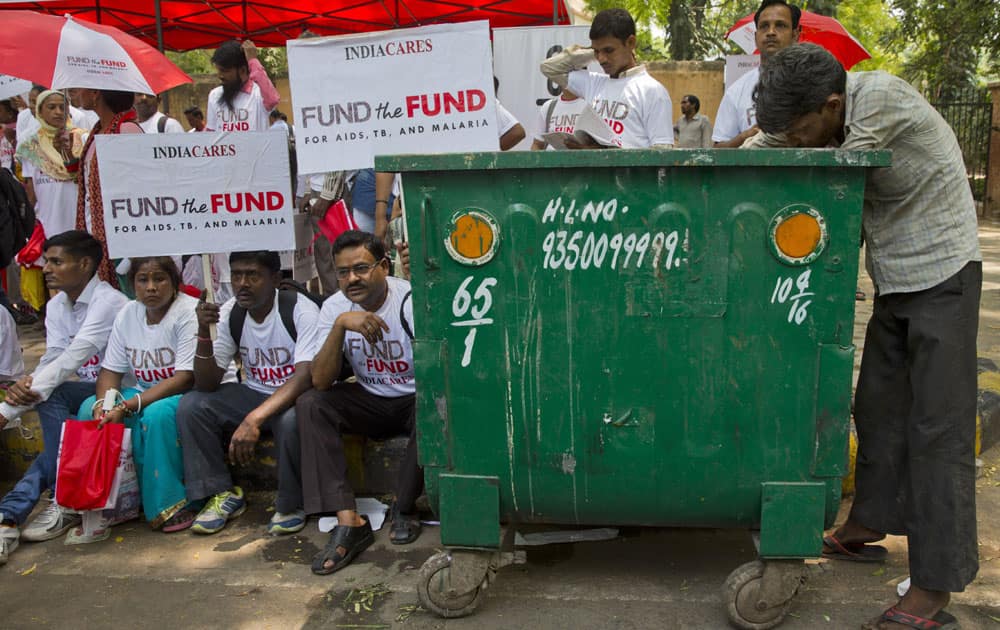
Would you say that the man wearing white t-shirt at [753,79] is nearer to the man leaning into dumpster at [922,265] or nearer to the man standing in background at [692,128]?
the man leaning into dumpster at [922,265]

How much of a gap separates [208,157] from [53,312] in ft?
3.58

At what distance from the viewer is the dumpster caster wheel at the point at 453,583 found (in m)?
2.81

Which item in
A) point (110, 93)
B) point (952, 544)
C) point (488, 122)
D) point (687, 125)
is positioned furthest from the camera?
point (687, 125)

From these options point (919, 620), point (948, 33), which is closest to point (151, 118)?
point (919, 620)

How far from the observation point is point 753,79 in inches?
174

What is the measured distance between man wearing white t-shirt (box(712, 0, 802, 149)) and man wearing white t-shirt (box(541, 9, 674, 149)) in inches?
14.5

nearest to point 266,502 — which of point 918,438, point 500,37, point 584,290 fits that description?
point 584,290

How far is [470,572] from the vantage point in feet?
9.23

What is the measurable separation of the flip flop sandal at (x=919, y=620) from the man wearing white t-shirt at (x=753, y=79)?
85.4 inches

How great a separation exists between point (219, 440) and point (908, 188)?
2.90 m

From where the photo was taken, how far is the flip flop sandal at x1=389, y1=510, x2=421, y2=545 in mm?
3492

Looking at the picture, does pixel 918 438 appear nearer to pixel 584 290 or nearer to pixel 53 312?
pixel 584 290

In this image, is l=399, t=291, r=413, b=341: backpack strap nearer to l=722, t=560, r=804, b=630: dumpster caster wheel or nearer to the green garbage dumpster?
the green garbage dumpster

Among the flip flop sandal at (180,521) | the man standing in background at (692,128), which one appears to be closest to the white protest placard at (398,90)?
the flip flop sandal at (180,521)
